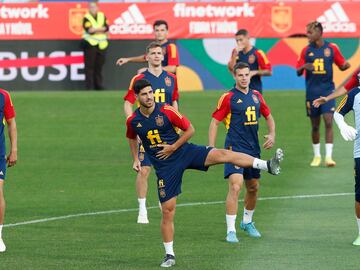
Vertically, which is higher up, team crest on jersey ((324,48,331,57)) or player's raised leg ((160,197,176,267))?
team crest on jersey ((324,48,331,57))

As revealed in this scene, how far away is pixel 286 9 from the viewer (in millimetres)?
34500

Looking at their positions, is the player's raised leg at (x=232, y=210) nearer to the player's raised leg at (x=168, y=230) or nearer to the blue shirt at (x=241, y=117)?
the blue shirt at (x=241, y=117)

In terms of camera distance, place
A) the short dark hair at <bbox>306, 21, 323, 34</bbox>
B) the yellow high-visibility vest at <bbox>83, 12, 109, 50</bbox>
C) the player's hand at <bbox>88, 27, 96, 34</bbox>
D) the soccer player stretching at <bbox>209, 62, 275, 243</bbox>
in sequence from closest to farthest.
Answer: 1. the soccer player stretching at <bbox>209, 62, 275, 243</bbox>
2. the short dark hair at <bbox>306, 21, 323, 34</bbox>
3. the player's hand at <bbox>88, 27, 96, 34</bbox>
4. the yellow high-visibility vest at <bbox>83, 12, 109, 50</bbox>

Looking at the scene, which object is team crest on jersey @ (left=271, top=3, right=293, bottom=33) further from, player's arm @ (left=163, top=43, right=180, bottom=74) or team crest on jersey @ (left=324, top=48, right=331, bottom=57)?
player's arm @ (left=163, top=43, right=180, bottom=74)

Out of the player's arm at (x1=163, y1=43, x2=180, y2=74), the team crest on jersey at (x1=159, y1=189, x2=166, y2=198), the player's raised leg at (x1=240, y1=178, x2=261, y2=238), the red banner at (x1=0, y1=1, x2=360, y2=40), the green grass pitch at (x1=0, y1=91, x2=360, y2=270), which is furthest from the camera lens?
the red banner at (x1=0, y1=1, x2=360, y2=40)

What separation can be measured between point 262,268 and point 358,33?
22129 mm

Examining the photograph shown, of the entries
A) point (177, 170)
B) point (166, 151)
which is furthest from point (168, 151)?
point (177, 170)

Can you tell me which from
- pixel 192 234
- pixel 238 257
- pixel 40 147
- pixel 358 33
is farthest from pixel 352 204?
pixel 358 33

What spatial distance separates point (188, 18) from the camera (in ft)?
112

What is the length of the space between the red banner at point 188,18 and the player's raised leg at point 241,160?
20573 mm

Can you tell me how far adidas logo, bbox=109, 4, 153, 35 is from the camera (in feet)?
112

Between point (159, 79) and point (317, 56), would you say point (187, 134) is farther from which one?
point (317, 56)

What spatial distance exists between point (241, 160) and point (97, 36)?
20405mm

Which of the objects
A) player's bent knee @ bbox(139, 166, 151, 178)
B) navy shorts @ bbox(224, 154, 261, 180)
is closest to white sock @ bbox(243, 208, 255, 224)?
navy shorts @ bbox(224, 154, 261, 180)
